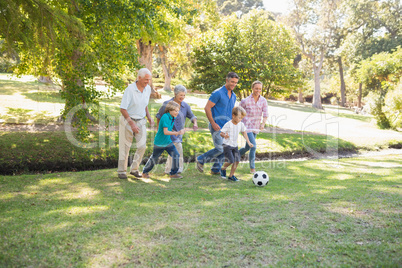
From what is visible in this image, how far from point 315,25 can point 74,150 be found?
3715 cm

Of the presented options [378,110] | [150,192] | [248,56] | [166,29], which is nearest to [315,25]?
[378,110]

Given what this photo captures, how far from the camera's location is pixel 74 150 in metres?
9.73

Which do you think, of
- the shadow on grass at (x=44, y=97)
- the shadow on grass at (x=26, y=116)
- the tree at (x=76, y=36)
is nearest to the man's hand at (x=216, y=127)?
the tree at (x=76, y=36)

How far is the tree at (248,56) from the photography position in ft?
51.5

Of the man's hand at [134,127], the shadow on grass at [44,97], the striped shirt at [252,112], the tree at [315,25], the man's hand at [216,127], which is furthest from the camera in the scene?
the tree at [315,25]

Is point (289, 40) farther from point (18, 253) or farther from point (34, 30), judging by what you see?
point (18, 253)

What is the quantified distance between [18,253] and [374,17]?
151 ft

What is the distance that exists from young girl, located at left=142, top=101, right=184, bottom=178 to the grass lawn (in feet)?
1.35

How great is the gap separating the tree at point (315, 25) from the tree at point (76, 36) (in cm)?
3286

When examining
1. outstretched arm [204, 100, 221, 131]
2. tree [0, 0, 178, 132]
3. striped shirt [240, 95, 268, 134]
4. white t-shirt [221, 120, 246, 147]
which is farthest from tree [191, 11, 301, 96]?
white t-shirt [221, 120, 246, 147]

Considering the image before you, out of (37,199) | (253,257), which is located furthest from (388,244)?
(37,199)

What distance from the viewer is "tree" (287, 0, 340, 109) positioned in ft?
123

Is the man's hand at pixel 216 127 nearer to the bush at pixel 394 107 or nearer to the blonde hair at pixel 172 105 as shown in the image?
the blonde hair at pixel 172 105

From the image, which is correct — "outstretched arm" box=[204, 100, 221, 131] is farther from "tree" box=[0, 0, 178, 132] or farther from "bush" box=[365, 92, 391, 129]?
"bush" box=[365, 92, 391, 129]
